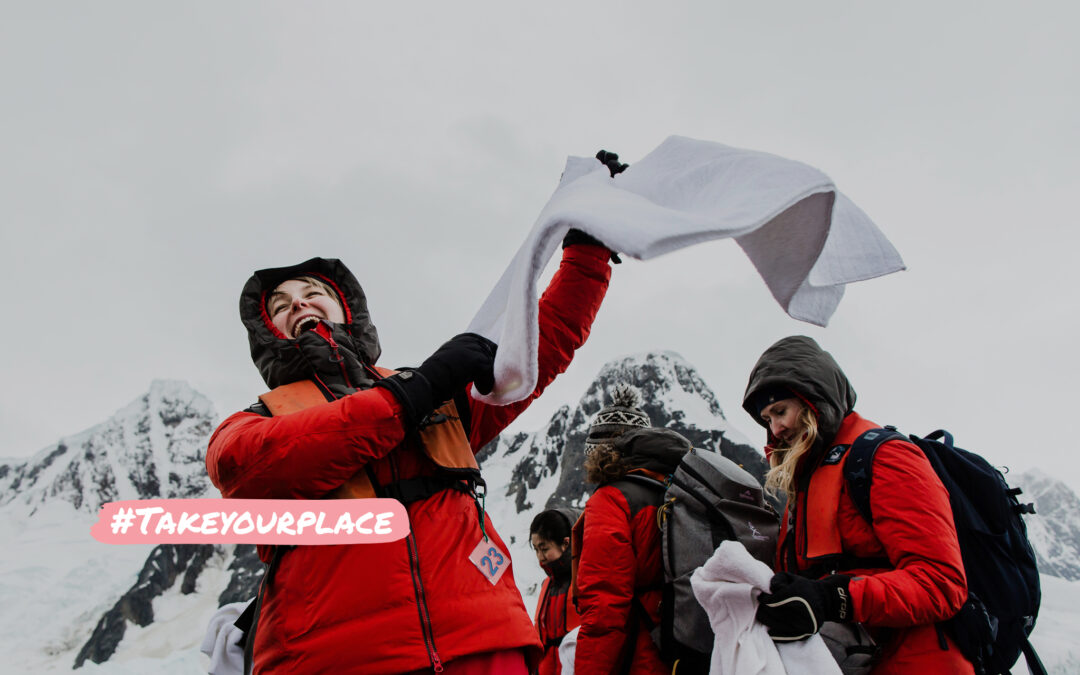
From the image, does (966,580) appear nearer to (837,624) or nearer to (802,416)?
(837,624)

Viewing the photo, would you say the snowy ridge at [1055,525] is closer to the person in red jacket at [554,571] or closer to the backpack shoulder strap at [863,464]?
the person in red jacket at [554,571]

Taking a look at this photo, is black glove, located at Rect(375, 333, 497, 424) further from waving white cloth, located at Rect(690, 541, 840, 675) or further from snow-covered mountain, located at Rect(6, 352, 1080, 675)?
snow-covered mountain, located at Rect(6, 352, 1080, 675)

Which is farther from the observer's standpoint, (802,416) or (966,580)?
(802,416)

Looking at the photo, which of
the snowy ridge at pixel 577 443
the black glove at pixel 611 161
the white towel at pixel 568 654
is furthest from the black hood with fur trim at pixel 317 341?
the snowy ridge at pixel 577 443

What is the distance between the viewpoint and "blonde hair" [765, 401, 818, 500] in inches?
115

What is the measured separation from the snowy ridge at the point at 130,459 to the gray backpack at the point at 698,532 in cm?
11671

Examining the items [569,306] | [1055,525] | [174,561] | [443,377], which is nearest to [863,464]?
[569,306]

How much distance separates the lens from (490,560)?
201 centimetres

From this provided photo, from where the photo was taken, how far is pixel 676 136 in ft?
8.11

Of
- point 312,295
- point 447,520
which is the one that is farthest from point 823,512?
point 312,295

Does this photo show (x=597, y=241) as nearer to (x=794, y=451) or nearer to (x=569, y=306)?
(x=569, y=306)

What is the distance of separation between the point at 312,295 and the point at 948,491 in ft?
8.99

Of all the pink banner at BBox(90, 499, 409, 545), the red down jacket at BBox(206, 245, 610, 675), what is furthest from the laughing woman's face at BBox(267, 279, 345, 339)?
the pink banner at BBox(90, 499, 409, 545)

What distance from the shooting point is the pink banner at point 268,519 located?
1636mm
